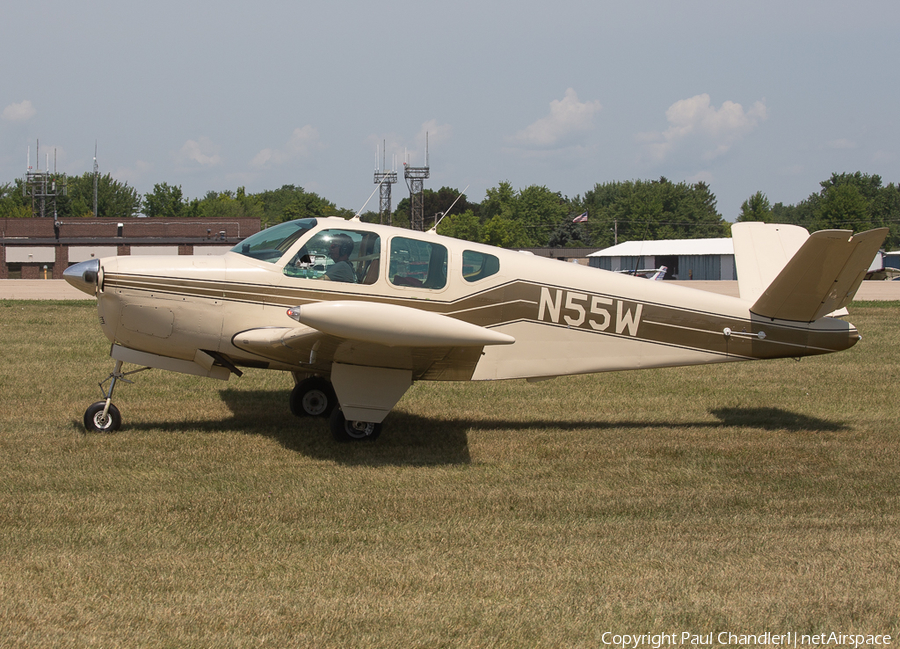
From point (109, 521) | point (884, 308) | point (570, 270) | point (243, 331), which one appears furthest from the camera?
point (884, 308)

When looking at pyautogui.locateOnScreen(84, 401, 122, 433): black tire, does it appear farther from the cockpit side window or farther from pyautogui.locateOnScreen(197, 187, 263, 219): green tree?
pyautogui.locateOnScreen(197, 187, 263, 219): green tree

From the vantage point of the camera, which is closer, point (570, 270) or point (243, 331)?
point (243, 331)

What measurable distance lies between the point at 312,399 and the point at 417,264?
7.84 feet

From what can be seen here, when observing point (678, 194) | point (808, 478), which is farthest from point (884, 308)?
point (678, 194)

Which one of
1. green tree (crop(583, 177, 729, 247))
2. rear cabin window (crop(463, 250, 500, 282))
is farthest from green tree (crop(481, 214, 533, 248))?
rear cabin window (crop(463, 250, 500, 282))

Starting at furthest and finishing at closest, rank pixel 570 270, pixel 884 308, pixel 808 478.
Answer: pixel 884 308 < pixel 570 270 < pixel 808 478

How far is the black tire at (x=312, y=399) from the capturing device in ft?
30.6

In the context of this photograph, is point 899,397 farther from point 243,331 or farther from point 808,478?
point 243,331

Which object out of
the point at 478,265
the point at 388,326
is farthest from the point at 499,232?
the point at 388,326

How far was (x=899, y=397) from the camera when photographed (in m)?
10.8

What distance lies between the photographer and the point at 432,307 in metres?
8.07

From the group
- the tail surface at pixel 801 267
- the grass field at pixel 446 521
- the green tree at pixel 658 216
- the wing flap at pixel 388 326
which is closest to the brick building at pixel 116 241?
the grass field at pixel 446 521

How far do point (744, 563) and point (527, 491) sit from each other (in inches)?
79.0

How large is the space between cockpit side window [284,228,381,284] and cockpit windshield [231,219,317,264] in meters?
0.16
